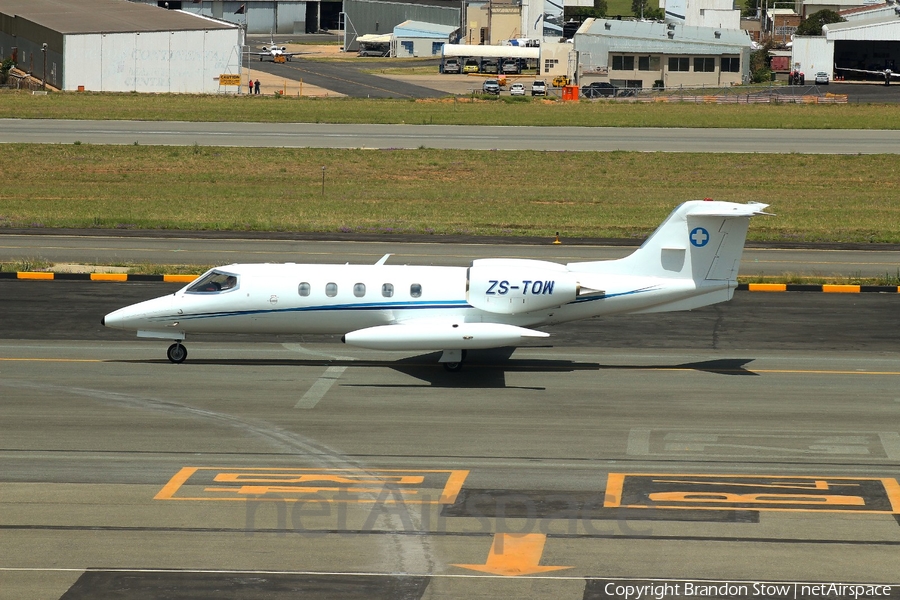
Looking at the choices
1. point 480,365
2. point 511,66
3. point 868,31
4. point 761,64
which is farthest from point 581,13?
point 480,365

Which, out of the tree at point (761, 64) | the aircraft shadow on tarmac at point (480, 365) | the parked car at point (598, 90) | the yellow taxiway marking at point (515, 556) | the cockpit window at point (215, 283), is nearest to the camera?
the yellow taxiway marking at point (515, 556)

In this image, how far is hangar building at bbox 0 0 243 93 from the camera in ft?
300

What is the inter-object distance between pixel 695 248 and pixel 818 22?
129 meters

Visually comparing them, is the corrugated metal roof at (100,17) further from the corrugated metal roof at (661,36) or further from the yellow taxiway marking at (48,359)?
the yellow taxiway marking at (48,359)

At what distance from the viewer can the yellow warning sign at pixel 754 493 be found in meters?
16.6

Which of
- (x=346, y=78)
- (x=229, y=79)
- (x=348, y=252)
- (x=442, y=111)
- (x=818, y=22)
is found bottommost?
(x=348, y=252)

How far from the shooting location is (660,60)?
107m

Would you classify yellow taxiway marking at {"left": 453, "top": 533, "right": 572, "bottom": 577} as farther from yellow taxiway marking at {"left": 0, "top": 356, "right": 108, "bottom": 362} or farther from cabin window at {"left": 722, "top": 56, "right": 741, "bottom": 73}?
cabin window at {"left": 722, "top": 56, "right": 741, "bottom": 73}

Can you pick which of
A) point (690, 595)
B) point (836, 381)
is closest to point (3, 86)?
point (836, 381)

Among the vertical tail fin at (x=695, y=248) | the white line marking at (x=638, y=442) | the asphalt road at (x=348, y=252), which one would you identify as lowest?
the white line marking at (x=638, y=442)

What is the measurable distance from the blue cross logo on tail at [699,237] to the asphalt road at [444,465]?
111 inches

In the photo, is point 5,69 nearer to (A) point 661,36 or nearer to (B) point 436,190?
(B) point 436,190

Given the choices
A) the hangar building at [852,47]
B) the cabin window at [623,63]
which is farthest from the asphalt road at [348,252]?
the hangar building at [852,47]

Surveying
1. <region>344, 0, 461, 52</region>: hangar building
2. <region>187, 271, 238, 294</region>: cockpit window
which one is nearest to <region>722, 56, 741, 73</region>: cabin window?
<region>344, 0, 461, 52</region>: hangar building
